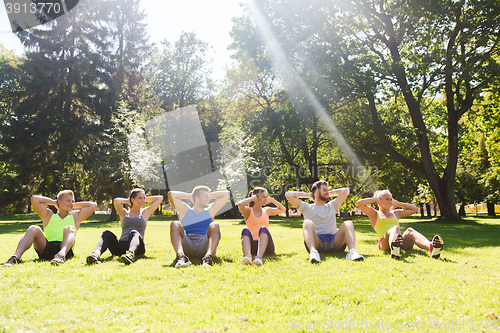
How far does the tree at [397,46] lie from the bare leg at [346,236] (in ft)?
37.8

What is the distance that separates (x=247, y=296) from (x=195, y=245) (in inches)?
95.5

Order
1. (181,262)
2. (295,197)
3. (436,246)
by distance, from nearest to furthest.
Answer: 1. (181,262)
2. (436,246)
3. (295,197)

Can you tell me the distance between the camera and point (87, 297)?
12.1 feet

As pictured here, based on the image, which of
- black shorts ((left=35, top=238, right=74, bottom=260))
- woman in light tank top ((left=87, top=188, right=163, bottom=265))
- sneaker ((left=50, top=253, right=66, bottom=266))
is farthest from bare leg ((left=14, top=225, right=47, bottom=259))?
woman in light tank top ((left=87, top=188, right=163, bottom=265))

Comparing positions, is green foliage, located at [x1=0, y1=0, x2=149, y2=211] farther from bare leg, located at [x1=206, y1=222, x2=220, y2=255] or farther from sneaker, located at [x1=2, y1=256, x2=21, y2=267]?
bare leg, located at [x1=206, y1=222, x2=220, y2=255]

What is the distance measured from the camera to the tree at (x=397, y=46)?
15883 mm

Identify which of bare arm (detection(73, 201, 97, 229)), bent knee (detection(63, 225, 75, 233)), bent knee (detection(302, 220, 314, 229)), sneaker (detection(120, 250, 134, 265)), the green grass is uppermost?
bare arm (detection(73, 201, 97, 229))

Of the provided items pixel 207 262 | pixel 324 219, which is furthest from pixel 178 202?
pixel 324 219

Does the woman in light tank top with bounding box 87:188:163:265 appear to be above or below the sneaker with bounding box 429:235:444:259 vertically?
above

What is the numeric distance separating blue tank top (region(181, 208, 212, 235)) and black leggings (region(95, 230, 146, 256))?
0.96m

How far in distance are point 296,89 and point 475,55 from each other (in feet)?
30.4

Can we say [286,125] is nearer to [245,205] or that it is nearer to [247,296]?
[245,205]

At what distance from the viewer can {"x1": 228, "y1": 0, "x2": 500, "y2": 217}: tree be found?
1588 cm

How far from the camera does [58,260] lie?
18.3 ft
